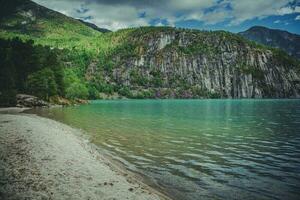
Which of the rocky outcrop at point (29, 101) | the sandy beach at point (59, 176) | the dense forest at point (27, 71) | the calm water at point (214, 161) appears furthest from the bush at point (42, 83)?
the sandy beach at point (59, 176)

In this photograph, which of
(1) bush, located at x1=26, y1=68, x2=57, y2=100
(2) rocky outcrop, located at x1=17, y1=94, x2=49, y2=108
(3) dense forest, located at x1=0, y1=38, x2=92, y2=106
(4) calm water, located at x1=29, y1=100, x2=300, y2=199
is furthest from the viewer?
(1) bush, located at x1=26, y1=68, x2=57, y2=100

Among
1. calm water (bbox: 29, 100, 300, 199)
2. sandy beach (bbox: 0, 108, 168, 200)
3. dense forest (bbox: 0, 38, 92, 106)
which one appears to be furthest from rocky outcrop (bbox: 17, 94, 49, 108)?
sandy beach (bbox: 0, 108, 168, 200)

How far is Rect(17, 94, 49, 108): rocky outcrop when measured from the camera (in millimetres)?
94725

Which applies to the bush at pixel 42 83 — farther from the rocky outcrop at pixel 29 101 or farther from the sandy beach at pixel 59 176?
the sandy beach at pixel 59 176

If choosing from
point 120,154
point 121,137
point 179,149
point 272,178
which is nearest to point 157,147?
point 179,149

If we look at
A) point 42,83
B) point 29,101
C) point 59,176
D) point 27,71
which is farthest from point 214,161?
point 27,71

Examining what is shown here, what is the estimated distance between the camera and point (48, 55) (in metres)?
124

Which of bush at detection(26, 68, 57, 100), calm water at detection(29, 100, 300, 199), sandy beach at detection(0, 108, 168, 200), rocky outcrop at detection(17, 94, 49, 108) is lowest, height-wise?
calm water at detection(29, 100, 300, 199)

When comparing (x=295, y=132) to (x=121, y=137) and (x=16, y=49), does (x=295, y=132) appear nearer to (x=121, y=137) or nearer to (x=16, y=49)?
(x=121, y=137)

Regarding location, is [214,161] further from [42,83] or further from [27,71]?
[27,71]

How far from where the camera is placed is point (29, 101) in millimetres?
97688

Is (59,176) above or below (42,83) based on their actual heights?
below

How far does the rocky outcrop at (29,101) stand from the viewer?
311ft

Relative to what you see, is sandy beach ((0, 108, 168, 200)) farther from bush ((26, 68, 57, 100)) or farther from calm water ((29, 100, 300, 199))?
bush ((26, 68, 57, 100))
